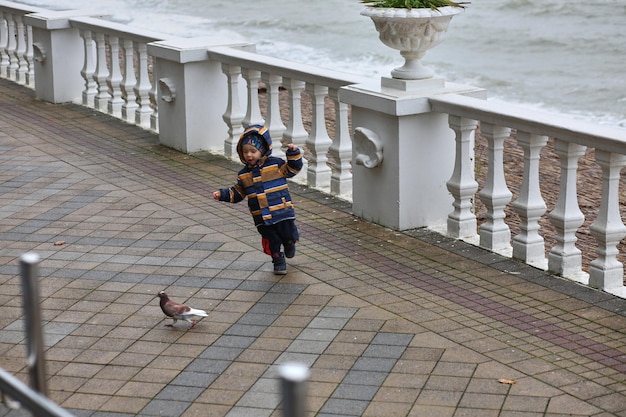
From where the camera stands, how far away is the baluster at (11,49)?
53.5 ft

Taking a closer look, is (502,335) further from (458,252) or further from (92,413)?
(92,413)

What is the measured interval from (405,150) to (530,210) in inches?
41.8

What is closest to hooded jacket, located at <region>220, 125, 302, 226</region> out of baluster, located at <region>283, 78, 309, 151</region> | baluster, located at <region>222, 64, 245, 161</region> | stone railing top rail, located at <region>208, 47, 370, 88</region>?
stone railing top rail, located at <region>208, 47, 370, 88</region>

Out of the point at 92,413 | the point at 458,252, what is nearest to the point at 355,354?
the point at 92,413

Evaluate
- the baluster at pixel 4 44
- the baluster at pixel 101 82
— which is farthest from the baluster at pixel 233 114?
the baluster at pixel 4 44

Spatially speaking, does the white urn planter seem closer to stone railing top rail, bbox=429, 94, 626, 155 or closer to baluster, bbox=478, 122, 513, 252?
stone railing top rail, bbox=429, 94, 626, 155

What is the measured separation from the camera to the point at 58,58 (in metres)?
14.1

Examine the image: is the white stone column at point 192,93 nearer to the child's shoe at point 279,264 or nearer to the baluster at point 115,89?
the baluster at point 115,89

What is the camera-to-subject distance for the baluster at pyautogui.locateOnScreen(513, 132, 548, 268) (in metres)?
7.69

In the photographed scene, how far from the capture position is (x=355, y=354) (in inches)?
241

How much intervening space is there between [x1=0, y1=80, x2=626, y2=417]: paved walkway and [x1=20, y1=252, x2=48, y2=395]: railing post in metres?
2.58

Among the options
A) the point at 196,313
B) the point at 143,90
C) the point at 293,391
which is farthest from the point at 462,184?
the point at 293,391

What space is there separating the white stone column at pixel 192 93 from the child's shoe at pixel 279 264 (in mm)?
4000

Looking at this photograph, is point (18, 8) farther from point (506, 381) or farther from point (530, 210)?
point (506, 381)
